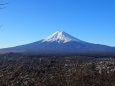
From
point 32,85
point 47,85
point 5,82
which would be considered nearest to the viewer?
point 5,82

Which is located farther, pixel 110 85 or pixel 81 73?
pixel 81 73

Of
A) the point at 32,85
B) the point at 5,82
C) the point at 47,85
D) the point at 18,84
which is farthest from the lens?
the point at 18,84

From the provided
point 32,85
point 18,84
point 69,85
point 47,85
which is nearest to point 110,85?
point 69,85

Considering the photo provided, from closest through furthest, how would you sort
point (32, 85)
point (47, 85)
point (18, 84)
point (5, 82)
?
point (5, 82)
point (47, 85)
point (32, 85)
point (18, 84)

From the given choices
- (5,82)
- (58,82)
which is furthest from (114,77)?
(5,82)

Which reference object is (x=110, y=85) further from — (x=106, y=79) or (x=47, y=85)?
(x=47, y=85)

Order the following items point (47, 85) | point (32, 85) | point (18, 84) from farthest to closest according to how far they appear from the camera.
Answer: point (18, 84), point (32, 85), point (47, 85)

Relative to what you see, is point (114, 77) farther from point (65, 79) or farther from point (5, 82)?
point (5, 82)

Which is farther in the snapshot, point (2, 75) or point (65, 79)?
point (65, 79)
